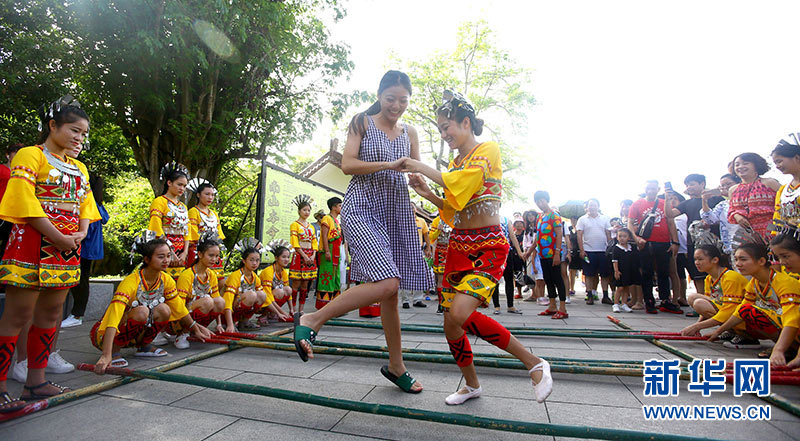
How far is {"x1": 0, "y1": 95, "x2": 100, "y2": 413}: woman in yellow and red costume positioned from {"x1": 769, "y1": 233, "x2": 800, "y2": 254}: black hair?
4711mm

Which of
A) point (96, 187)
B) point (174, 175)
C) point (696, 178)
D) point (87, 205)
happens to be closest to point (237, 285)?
point (174, 175)

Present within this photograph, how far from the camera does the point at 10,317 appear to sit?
2.12 meters

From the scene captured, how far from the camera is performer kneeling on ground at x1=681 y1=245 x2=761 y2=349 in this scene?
3.56 metres

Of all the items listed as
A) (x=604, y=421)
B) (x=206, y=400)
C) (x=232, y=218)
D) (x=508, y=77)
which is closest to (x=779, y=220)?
(x=604, y=421)

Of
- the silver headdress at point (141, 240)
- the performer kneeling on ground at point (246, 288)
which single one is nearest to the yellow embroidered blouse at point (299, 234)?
the performer kneeling on ground at point (246, 288)

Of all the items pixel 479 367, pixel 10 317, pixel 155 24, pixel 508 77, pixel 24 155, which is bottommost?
pixel 479 367

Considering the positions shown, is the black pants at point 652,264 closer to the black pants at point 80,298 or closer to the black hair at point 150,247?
the black hair at point 150,247

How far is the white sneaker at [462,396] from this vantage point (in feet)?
7.07

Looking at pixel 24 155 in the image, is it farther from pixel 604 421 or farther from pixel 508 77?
pixel 508 77

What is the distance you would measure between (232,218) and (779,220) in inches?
589

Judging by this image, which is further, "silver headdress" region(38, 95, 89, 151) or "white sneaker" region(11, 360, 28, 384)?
"white sneaker" region(11, 360, 28, 384)

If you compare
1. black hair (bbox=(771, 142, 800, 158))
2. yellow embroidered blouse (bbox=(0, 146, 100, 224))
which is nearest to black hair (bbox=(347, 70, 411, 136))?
yellow embroidered blouse (bbox=(0, 146, 100, 224))

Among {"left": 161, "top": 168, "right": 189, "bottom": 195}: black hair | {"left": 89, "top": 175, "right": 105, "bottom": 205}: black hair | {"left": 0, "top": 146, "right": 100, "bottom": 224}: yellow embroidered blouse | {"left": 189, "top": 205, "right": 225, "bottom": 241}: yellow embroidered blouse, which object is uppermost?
{"left": 161, "top": 168, "right": 189, "bottom": 195}: black hair

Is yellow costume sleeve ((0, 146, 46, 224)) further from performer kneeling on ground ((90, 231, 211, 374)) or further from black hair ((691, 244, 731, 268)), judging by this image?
black hair ((691, 244, 731, 268))
